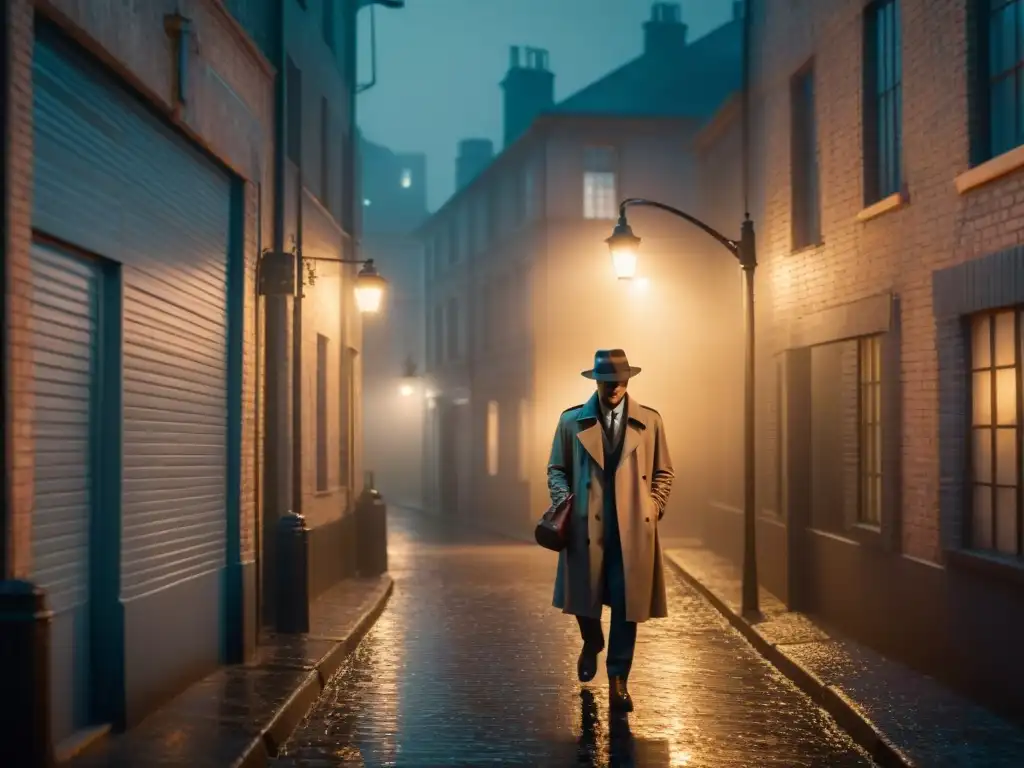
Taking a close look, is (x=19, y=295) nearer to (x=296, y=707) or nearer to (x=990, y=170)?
(x=296, y=707)

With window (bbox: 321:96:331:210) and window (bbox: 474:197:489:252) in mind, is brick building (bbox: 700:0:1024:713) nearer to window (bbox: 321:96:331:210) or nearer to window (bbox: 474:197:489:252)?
window (bbox: 321:96:331:210)

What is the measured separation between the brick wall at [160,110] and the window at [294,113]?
6.61 ft

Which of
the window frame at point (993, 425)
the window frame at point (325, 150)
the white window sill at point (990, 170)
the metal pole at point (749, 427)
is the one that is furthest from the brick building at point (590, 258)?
the white window sill at point (990, 170)

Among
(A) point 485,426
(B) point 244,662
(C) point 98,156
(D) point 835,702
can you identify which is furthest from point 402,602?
(A) point 485,426

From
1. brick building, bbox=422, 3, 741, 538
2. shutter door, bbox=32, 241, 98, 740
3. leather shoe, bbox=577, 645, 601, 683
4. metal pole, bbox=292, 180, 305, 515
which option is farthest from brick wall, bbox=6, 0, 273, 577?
brick building, bbox=422, 3, 741, 538

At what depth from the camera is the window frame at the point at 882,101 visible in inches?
460

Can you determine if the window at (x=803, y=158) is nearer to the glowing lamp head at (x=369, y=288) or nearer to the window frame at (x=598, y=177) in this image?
the glowing lamp head at (x=369, y=288)

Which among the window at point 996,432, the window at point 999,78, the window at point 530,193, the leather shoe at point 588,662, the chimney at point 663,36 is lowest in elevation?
the leather shoe at point 588,662

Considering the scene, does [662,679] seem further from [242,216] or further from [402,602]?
[402,602]

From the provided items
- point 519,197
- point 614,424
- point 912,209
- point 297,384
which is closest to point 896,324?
point 912,209

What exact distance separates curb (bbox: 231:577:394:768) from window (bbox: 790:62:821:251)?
5736mm

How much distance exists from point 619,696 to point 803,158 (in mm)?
7436

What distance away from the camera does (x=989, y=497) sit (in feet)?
30.7

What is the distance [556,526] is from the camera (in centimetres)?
883
